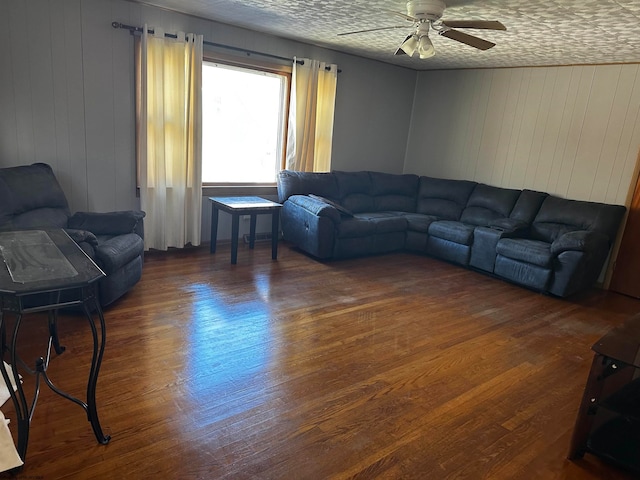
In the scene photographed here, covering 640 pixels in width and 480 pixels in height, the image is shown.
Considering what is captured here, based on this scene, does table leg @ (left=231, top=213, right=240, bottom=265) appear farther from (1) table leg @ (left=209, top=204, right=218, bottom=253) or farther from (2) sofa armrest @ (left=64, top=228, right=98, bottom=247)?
(2) sofa armrest @ (left=64, top=228, right=98, bottom=247)

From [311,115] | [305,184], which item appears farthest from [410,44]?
[305,184]

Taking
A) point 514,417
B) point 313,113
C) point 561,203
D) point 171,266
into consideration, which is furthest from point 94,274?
point 561,203

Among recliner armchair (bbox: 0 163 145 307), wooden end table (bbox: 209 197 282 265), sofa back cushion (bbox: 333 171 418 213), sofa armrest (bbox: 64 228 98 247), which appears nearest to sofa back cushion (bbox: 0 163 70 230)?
recliner armchair (bbox: 0 163 145 307)

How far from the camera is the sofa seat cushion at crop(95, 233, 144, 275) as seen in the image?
3.14 metres

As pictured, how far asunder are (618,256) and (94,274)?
5086 mm

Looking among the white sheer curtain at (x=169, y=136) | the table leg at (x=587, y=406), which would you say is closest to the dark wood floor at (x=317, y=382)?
the table leg at (x=587, y=406)

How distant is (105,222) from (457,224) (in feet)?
12.6

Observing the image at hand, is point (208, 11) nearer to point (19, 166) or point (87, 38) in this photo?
point (87, 38)

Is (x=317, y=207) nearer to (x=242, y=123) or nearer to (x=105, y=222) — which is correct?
(x=242, y=123)

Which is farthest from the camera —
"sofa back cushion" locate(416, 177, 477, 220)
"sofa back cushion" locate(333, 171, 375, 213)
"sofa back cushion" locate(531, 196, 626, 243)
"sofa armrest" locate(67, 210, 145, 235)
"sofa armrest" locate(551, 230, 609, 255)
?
"sofa back cushion" locate(416, 177, 477, 220)

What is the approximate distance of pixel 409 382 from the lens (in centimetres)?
266

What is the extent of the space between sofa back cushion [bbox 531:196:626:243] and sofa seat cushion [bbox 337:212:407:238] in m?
1.53

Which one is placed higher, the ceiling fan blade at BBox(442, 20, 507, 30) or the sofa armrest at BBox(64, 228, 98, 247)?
the ceiling fan blade at BBox(442, 20, 507, 30)

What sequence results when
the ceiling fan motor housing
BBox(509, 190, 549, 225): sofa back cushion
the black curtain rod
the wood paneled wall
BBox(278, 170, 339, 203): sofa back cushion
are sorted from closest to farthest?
the ceiling fan motor housing, the black curtain rod, the wood paneled wall, BBox(509, 190, 549, 225): sofa back cushion, BBox(278, 170, 339, 203): sofa back cushion
